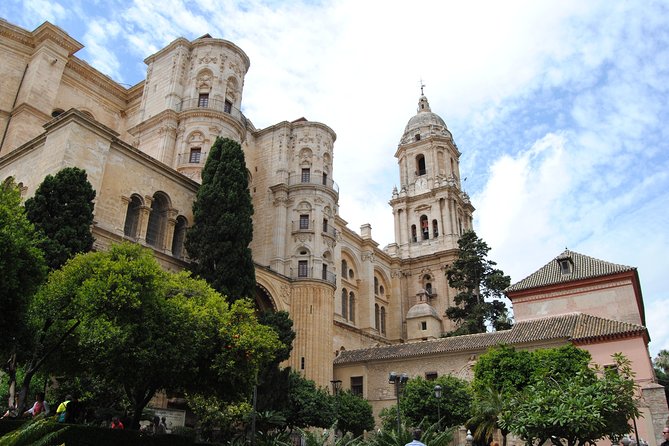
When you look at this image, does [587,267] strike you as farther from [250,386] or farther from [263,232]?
[250,386]

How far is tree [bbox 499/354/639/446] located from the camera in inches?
446

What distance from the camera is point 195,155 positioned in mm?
27438

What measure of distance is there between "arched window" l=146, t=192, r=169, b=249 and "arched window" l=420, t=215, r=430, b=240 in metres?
29.9

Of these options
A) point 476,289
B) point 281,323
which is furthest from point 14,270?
point 476,289

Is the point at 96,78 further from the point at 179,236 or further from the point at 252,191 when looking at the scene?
the point at 179,236

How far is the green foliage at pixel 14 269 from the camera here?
382 inches

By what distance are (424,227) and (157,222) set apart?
30.8 metres

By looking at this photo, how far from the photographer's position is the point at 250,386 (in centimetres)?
1464

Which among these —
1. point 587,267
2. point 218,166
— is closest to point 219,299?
point 218,166

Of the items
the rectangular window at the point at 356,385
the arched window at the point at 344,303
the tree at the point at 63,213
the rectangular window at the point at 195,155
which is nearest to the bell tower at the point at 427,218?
the arched window at the point at 344,303

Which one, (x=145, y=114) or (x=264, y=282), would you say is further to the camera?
(x=145, y=114)

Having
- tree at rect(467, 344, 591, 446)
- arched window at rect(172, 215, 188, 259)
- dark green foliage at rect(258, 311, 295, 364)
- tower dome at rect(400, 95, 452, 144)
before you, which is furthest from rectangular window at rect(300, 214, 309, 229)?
tower dome at rect(400, 95, 452, 144)

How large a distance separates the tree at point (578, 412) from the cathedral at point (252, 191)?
10.4 metres

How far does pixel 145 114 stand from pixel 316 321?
48.6 ft
